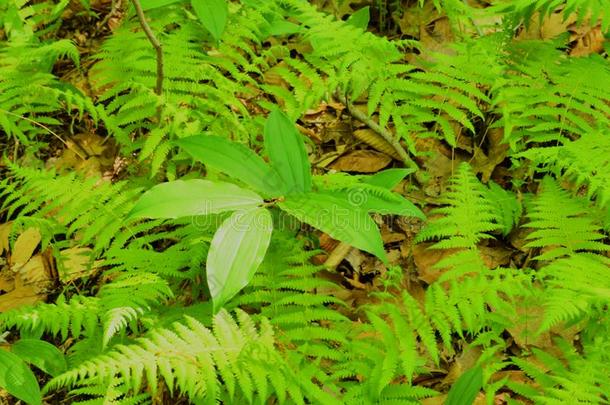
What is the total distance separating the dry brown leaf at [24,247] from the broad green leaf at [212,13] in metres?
1.50

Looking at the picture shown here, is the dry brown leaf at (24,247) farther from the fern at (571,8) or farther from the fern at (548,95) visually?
the fern at (571,8)

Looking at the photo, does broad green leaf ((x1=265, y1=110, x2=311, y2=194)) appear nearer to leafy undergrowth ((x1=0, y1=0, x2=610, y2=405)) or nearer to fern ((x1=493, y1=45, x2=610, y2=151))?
leafy undergrowth ((x1=0, y1=0, x2=610, y2=405))

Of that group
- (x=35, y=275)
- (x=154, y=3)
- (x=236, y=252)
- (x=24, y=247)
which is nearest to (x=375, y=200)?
(x=236, y=252)

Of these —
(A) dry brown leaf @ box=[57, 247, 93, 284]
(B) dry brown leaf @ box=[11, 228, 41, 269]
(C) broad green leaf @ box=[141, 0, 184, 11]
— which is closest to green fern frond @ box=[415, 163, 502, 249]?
(C) broad green leaf @ box=[141, 0, 184, 11]

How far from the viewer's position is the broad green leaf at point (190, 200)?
2.00m

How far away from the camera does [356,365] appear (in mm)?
2145

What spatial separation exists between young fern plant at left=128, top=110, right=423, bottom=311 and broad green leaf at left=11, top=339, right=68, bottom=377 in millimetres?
874

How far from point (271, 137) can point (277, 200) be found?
250mm

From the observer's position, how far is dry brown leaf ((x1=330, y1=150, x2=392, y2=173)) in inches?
127

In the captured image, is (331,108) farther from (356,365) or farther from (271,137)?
(356,365)

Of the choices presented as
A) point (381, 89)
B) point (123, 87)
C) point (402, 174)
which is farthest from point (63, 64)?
point (402, 174)

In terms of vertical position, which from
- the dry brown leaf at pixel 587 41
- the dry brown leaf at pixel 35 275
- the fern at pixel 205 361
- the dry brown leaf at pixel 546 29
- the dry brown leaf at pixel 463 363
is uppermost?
the dry brown leaf at pixel 546 29

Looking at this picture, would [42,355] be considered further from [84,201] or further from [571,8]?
[571,8]

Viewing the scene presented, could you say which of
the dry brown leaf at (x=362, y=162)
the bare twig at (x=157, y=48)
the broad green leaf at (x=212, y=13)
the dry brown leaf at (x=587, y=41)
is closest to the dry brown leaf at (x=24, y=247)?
the bare twig at (x=157, y=48)
